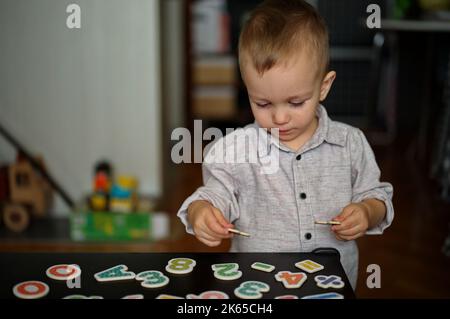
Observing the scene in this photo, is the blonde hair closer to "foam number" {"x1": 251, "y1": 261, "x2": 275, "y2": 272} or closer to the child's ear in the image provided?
the child's ear

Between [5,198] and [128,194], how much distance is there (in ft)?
1.35

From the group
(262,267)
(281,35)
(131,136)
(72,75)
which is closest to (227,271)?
(262,267)

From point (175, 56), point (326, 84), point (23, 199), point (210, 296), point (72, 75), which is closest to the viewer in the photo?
Result: point (210, 296)

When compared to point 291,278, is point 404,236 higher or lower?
lower

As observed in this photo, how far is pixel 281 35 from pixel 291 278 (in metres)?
0.26

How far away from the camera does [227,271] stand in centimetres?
63

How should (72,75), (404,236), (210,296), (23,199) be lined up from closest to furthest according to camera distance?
1. (210,296)
2. (72,75)
3. (404,236)
4. (23,199)

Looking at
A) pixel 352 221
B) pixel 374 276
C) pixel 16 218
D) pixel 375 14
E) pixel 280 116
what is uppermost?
pixel 375 14

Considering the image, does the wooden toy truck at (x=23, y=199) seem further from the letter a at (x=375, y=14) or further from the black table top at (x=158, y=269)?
the letter a at (x=375, y=14)

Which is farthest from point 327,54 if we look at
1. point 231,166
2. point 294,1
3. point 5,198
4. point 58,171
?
point 5,198

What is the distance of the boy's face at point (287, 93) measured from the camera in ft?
2.21

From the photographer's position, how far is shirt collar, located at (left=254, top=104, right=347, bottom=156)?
2.45 ft

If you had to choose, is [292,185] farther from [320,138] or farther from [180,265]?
[180,265]

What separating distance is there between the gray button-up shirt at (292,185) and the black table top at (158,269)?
0.07 metres
